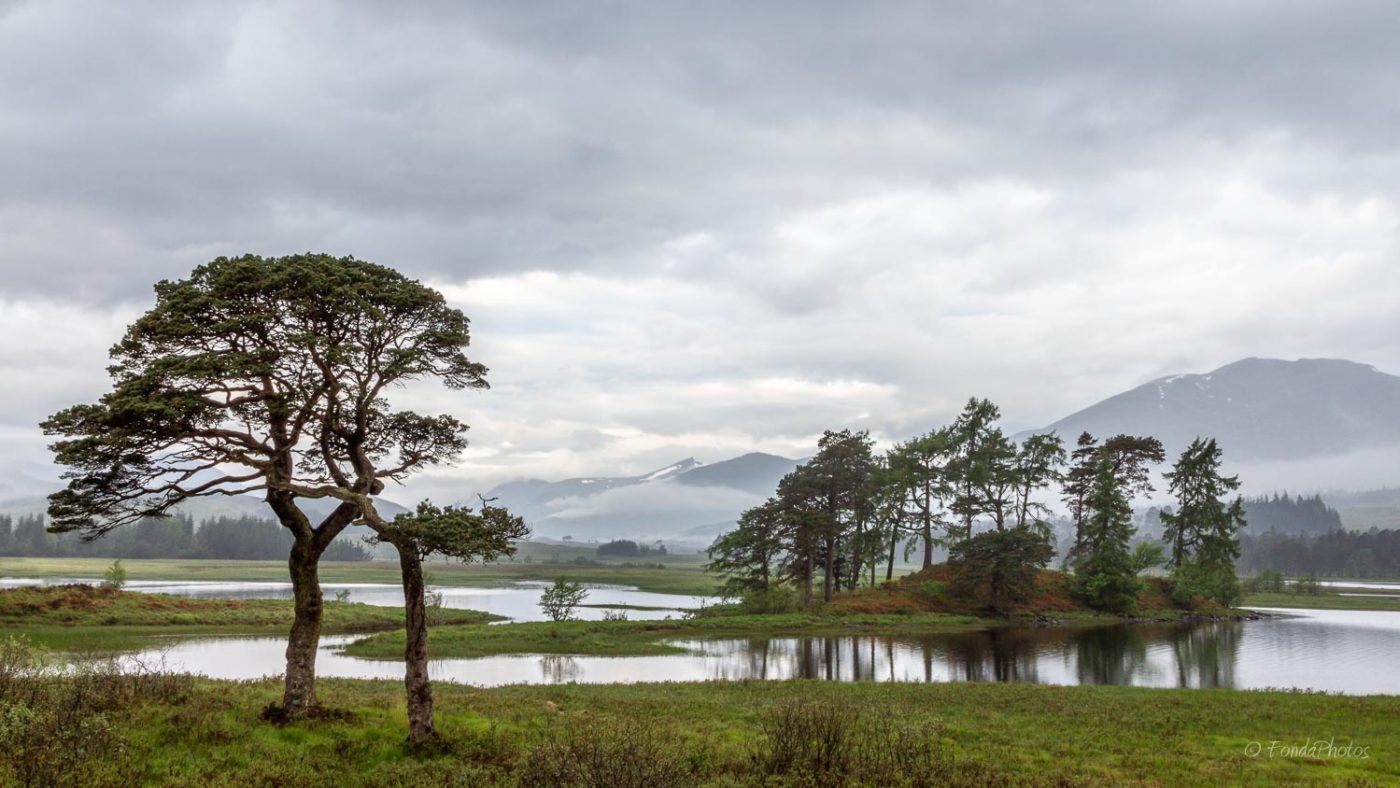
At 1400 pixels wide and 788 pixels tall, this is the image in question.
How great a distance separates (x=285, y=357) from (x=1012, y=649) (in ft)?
170

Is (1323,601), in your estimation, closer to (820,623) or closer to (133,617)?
(820,623)

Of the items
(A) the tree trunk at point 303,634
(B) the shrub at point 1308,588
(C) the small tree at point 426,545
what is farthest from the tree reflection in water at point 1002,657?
(B) the shrub at point 1308,588

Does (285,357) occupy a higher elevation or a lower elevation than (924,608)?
higher

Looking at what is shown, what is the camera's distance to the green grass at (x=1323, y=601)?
103 meters

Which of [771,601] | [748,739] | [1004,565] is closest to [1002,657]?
[1004,565]

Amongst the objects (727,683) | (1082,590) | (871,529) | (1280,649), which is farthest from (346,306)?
(1082,590)

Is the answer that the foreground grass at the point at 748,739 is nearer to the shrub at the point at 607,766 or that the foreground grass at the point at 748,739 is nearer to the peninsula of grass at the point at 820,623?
the shrub at the point at 607,766

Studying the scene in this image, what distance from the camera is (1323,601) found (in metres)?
109

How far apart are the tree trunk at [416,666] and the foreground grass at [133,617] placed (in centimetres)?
3697

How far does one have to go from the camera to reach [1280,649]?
184 feet

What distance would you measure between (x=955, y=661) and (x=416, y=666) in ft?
129

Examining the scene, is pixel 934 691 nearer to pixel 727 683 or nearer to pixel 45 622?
pixel 727 683

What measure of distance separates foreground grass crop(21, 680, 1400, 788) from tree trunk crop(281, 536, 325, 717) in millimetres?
873

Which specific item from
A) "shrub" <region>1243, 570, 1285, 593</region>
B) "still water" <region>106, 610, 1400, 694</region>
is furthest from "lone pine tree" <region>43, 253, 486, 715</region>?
"shrub" <region>1243, 570, 1285, 593</region>
